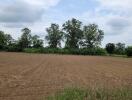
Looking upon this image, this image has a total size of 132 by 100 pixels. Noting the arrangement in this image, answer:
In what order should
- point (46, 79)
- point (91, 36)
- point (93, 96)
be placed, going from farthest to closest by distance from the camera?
point (91, 36), point (46, 79), point (93, 96)

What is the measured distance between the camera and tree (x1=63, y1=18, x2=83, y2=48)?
132m

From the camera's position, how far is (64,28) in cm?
13762

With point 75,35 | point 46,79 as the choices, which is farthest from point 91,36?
point 46,79

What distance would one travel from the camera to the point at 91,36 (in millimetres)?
131000

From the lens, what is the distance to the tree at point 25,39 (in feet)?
446

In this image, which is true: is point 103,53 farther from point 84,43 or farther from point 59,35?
point 59,35

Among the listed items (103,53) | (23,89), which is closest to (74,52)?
(103,53)

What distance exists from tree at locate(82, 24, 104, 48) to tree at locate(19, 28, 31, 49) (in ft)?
81.9

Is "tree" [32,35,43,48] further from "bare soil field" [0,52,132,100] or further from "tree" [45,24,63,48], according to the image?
"bare soil field" [0,52,132,100]

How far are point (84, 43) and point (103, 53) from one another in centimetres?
2101

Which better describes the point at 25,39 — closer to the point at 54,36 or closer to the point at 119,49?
the point at 54,36

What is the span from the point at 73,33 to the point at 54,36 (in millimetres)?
8634

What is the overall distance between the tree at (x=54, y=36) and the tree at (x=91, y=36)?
36.3 feet

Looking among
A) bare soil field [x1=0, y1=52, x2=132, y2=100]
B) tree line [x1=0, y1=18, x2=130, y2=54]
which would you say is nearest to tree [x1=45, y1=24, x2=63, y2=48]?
tree line [x1=0, y1=18, x2=130, y2=54]
